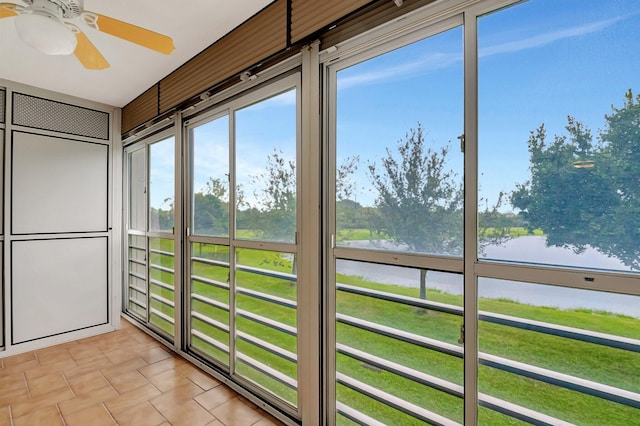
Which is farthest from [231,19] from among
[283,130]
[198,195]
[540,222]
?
[540,222]

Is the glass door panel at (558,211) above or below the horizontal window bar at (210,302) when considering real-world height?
above

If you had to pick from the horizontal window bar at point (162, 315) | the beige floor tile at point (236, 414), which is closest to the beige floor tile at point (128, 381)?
the horizontal window bar at point (162, 315)

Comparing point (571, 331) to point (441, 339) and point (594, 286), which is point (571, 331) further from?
point (441, 339)

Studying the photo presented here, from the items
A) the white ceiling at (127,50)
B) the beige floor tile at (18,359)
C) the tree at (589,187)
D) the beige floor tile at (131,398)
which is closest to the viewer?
the tree at (589,187)

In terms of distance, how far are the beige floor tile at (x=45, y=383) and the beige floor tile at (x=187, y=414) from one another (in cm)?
102

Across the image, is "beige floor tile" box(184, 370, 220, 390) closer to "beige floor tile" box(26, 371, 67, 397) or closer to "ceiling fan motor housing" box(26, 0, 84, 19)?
"beige floor tile" box(26, 371, 67, 397)

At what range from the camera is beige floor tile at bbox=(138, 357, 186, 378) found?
8.63 feet

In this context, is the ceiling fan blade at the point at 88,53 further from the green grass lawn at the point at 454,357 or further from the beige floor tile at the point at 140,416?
the beige floor tile at the point at 140,416

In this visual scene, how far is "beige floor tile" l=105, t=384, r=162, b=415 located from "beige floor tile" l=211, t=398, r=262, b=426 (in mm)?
549

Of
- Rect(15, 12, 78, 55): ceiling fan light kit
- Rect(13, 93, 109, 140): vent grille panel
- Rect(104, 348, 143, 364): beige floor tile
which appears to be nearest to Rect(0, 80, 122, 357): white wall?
Rect(13, 93, 109, 140): vent grille panel

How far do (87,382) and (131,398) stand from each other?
538 mm

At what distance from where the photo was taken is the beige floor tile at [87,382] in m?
2.37

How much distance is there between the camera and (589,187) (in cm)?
107

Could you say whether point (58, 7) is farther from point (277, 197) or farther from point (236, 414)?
Answer: point (236, 414)
